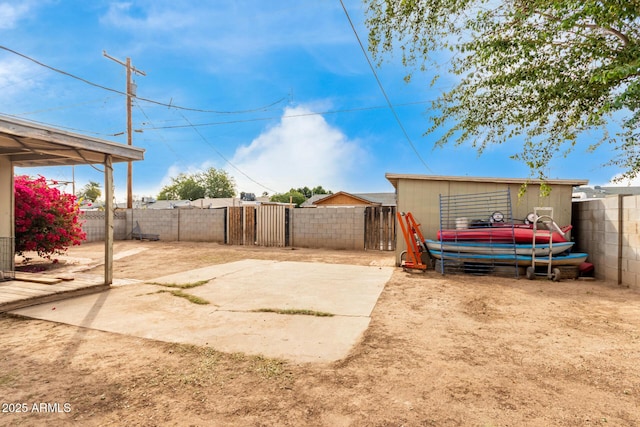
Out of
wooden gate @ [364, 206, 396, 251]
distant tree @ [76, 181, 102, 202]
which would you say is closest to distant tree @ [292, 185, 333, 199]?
distant tree @ [76, 181, 102, 202]

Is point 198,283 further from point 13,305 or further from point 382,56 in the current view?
point 382,56

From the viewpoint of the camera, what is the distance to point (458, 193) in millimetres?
7594

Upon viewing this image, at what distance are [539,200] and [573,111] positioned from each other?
3225 millimetres

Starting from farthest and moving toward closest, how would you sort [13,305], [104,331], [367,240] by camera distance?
[367,240], [13,305], [104,331]

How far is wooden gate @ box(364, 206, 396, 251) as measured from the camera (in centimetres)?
1082

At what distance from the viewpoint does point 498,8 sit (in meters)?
4.50

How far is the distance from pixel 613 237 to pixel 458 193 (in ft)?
9.75

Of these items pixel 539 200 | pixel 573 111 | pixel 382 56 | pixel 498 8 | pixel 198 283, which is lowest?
pixel 198 283

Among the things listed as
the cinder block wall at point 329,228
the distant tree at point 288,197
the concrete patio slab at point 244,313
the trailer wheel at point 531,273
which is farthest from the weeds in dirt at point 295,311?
the distant tree at point 288,197

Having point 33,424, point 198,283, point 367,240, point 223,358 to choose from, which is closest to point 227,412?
point 223,358

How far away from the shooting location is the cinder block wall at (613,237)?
5236mm

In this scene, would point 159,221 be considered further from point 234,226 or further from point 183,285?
point 183,285

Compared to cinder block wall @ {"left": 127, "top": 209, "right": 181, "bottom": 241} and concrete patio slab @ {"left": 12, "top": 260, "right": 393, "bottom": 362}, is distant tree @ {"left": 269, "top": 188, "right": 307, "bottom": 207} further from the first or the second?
concrete patio slab @ {"left": 12, "top": 260, "right": 393, "bottom": 362}

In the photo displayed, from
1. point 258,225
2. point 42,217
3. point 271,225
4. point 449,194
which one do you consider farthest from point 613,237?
point 42,217
